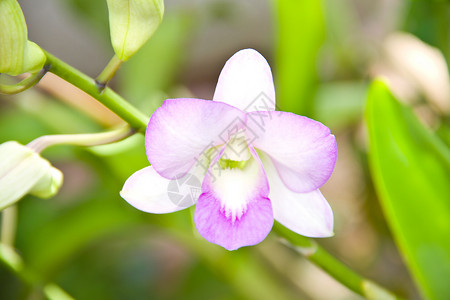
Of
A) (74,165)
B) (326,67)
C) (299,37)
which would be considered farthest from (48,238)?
(326,67)

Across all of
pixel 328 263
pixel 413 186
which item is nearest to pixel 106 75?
pixel 328 263

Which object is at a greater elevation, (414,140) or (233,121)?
(233,121)

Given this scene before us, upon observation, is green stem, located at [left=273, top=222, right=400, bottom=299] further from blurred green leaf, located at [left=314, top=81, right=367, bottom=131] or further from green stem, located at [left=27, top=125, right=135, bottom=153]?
blurred green leaf, located at [left=314, top=81, right=367, bottom=131]

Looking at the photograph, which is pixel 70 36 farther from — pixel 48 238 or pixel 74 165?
pixel 48 238

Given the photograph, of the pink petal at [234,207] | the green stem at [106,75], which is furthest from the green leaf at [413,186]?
the green stem at [106,75]

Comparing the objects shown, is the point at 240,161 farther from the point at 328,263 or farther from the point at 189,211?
the point at 189,211
